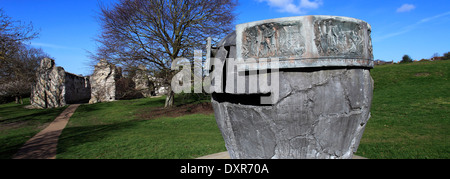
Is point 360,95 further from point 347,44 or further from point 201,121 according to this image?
point 201,121

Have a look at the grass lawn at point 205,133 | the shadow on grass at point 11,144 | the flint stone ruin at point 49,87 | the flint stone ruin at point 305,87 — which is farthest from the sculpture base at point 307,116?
the flint stone ruin at point 49,87

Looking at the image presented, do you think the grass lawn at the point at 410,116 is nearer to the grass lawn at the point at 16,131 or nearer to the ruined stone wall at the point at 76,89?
the grass lawn at the point at 16,131

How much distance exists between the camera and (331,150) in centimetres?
265

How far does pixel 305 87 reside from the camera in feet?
7.79

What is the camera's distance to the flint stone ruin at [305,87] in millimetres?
2297

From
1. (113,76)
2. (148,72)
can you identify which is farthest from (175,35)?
(113,76)

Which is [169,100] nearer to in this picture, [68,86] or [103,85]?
[103,85]

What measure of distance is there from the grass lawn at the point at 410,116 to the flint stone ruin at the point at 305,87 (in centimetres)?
309

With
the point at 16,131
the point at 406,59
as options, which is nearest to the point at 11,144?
the point at 16,131

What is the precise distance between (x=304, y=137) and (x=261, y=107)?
0.51 m

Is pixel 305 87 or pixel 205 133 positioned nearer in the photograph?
pixel 305 87

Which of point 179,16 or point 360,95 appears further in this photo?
point 179,16

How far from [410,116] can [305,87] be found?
8946 millimetres

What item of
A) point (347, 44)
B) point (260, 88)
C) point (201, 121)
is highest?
point (347, 44)
